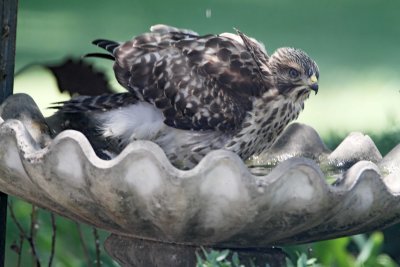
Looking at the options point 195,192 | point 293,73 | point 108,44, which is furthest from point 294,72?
point 195,192

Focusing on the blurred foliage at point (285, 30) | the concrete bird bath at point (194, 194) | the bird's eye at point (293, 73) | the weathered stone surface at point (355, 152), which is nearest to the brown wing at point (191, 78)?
the bird's eye at point (293, 73)

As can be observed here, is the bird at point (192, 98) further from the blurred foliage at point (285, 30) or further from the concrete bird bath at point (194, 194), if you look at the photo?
the blurred foliage at point (285, 30)

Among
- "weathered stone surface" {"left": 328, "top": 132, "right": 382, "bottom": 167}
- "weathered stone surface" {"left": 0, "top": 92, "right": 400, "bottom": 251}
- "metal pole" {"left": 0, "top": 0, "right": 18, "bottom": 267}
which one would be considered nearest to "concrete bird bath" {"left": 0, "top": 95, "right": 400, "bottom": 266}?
"weathered stone surface" {"left": 0, "top": 92, "right": 400, "bottom": 251}

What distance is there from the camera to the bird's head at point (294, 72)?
163 inches

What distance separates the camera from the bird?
13.4 ft

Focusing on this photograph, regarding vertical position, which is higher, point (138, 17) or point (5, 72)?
point (5, 72)

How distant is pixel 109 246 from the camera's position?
153 inches

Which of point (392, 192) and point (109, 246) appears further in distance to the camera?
point (109, 246)

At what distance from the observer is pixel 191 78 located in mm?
4078

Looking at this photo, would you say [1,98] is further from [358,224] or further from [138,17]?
[138,17]

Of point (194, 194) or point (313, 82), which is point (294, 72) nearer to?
point (313, 82)

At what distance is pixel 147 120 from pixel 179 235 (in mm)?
912

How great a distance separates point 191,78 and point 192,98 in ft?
0.24

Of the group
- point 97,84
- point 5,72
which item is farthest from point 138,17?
point 5,72
